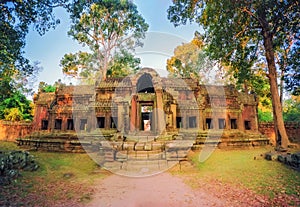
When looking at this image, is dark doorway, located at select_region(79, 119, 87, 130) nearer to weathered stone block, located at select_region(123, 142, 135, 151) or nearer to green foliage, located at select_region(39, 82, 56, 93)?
weathered stone block, located at select_region(123, 142, 135, 151)

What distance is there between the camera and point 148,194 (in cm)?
514

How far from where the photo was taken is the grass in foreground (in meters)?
4.63

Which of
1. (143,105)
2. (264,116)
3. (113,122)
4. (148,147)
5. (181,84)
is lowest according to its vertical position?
(148,147)

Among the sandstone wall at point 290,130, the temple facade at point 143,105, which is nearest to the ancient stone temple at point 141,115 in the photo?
the temple facade at point 143,105

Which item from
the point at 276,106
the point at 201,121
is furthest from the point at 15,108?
the point at 276,106

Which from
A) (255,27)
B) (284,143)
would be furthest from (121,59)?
(284,143)

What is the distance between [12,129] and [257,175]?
2225cm

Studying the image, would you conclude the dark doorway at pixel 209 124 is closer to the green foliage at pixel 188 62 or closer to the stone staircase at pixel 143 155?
the stone staircase at pixel 143 155

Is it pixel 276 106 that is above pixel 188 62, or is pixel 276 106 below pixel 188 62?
below

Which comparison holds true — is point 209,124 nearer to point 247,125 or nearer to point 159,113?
point 247,125

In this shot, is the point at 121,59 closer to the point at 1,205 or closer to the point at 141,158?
the point at 141,158

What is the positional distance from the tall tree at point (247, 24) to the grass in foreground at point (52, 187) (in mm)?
10487

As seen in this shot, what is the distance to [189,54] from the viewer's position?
1262 inches

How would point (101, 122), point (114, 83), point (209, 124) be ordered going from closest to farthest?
1. point (101, 122)
2. point (209, 124)
3. point (114, 83)
